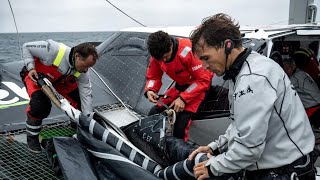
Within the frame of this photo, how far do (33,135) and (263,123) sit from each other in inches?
96.2

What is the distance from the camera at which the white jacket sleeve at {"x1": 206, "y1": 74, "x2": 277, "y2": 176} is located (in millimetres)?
1720

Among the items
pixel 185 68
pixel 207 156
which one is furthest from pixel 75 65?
pixel 207 156

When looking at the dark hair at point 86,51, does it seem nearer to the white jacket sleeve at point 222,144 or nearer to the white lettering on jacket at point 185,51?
the white lettering on jacket at point 185,51

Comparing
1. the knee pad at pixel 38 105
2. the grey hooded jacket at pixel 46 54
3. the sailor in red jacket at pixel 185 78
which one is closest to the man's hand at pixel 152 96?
the sailor in red jacket at pixel 185 78

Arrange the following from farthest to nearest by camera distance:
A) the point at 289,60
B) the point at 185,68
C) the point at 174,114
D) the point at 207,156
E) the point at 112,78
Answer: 1. the point at 112,78
2. the point at 289,60
3. the point at 185,68
4. the point at 174,114
5. the point at 207,156

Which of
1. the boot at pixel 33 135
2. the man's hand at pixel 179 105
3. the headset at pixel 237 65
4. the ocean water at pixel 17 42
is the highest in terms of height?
the headset at pixel 237 65

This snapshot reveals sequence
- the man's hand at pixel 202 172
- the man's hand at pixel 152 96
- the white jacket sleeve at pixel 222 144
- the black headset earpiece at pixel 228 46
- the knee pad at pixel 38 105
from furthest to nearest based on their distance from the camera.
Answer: the man's hand at pixel 152 96
the knee pad at pixel 38 105
the white jacket sleeve at pixel 222 144
the man's hand at pixel 202 172
the black headset earpiece at pixel 228 46

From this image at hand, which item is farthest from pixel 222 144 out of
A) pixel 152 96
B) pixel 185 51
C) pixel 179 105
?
pixel 152 96

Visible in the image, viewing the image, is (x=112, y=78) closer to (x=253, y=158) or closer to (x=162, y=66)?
(x=162, y=66)

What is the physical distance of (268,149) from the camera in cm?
191

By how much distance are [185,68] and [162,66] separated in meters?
0.24

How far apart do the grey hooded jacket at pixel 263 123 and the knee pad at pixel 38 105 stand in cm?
213

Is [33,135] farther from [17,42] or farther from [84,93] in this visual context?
[17,42]

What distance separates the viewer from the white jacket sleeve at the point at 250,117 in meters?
1.72
